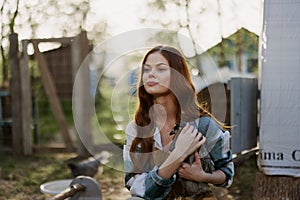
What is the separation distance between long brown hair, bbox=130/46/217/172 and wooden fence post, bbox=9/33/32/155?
455cm

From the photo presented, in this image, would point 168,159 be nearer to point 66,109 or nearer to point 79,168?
point 79,168

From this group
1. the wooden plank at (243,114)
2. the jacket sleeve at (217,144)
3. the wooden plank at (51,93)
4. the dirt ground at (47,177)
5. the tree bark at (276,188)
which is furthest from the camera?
the wooden plank at (51,93)

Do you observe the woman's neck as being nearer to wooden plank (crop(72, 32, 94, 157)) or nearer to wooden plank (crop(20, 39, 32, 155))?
wooden plank (crop(72, 32, 94, 157))

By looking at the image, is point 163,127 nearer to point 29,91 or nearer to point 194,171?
point 194,171

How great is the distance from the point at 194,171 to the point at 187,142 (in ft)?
0.37

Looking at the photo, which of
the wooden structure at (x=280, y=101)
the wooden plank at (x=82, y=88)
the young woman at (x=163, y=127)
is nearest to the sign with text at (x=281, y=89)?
the wooden structure at (x=280, y=101)

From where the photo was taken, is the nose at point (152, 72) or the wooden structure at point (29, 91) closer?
the nose at point (152, 72)

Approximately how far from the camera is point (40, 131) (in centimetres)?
766

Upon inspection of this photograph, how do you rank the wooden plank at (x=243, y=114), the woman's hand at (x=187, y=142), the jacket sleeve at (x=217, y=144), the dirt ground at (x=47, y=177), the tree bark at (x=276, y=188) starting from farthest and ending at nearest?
the dirt ground at (x=47, y=177) < the wooden plank at (x=243, y=114) < the tree bark at (x=276, y=188) < the jacket sleeve at (x=217, y=144) < the woman's hand at (x=187, y=142)

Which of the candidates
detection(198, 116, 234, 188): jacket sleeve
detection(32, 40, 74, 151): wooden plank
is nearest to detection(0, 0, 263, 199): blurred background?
detection(32, 40, 74, 151): wooden plank

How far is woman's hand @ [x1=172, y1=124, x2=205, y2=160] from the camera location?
1.32 m

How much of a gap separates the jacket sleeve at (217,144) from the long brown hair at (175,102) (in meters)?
0.05

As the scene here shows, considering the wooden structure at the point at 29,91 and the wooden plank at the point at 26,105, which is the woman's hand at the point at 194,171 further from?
the wooden plank at the point at 26,105

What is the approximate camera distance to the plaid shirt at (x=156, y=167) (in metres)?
1.38
